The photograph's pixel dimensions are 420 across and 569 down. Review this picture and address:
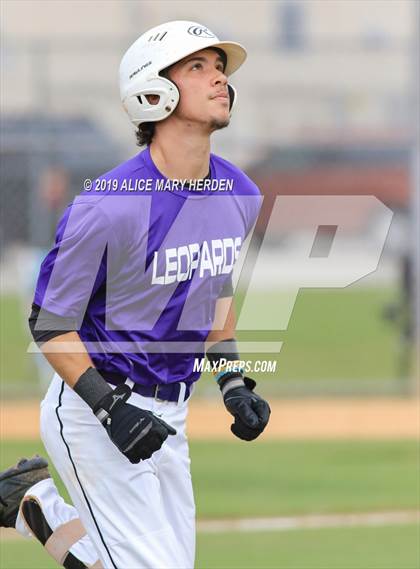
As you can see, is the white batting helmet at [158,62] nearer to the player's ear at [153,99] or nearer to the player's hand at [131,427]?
the player's ear at [153,99]

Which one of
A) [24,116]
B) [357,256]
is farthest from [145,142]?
[357,256]

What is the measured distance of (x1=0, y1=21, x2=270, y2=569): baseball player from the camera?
433 cm

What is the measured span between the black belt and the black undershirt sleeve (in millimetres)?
225

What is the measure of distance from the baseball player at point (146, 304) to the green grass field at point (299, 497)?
1.87 meters

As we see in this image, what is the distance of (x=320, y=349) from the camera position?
17.8 meters

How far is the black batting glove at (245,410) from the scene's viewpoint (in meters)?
4.84

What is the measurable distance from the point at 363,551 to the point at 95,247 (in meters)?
3.02

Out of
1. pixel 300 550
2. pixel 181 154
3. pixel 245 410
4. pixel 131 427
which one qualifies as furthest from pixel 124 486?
pixel 300 550

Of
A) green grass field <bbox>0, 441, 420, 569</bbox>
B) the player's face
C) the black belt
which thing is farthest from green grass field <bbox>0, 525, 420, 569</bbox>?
the player's face

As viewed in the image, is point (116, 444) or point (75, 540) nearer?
point (116, 444)

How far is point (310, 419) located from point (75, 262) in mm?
7954

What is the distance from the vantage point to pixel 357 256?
76.2ft

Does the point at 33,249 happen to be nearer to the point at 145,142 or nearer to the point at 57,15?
the point at 145,142

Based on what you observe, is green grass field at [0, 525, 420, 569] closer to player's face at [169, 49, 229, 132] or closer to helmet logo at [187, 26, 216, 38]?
player's face at [169, 49, 229, 132]
